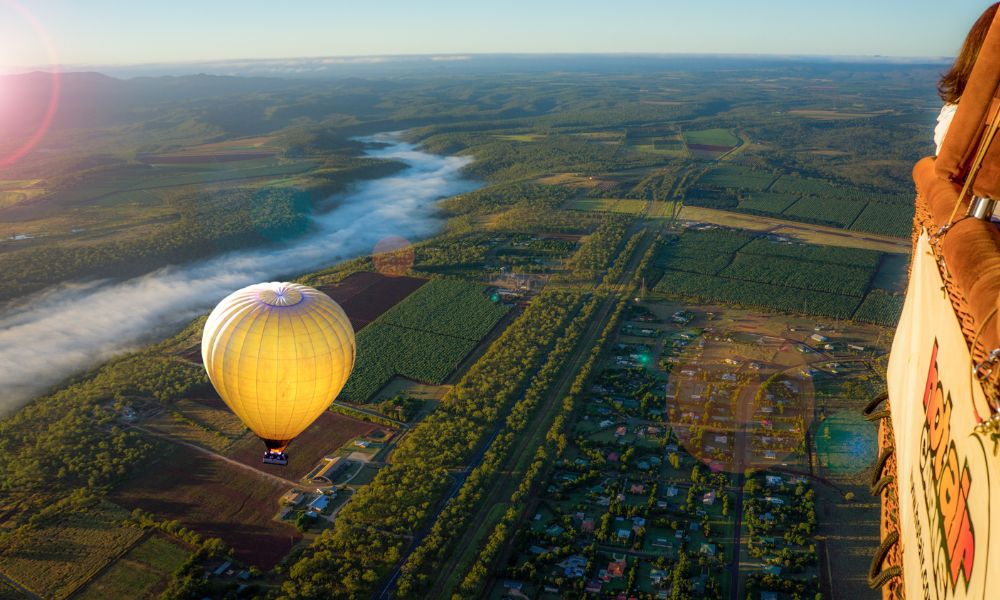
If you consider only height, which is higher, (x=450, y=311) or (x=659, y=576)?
(x=450, y=311)

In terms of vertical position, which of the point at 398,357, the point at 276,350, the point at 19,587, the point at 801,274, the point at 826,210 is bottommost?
the point at 19,587

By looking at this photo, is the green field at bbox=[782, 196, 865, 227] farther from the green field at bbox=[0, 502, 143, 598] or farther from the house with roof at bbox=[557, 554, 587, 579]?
the green field at bbox=[0, 502, 143, 598]

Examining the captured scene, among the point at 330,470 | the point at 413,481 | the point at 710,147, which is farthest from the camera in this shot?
the point at 710,147

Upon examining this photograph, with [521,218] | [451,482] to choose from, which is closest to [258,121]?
[521,218]

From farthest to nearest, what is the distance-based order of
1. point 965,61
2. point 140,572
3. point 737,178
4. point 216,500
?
point 737,178 → point 216,500 → point 140,572 → point 965,61

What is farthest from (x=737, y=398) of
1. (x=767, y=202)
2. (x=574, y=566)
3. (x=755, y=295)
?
(x=767, y=202)

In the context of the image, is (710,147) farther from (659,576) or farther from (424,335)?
(659,576)

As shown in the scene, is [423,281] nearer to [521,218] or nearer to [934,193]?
[521,218]

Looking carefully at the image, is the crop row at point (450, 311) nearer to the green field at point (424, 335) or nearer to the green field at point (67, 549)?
the green field at point (424, 335)
